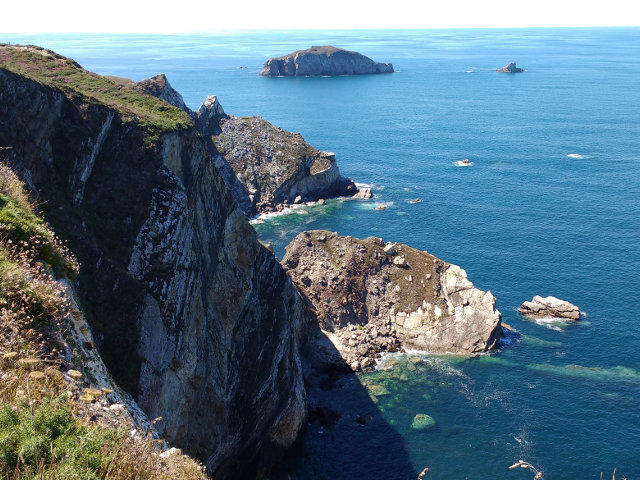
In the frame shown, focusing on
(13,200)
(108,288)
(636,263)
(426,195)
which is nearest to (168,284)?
A: (108,288)

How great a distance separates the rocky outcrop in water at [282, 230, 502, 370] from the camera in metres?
82.8

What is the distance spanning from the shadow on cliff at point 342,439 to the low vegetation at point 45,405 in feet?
146

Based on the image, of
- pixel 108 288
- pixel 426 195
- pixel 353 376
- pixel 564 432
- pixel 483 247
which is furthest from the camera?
pixel 426 195

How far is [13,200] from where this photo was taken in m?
27.4

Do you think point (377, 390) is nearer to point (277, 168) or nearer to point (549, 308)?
point (549, 308)

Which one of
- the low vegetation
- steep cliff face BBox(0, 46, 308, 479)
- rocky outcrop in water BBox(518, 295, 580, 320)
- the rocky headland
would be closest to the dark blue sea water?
rocky outcrop in water BBox(518, 295, 580, 320)

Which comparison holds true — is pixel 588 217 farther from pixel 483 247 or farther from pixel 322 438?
pixel 322 438

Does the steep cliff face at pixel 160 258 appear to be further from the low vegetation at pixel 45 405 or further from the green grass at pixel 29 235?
the low vegetation at pixel 45 405

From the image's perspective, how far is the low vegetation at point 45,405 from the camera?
14.0m

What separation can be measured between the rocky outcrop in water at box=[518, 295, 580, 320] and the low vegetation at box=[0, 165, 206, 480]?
82700 millimetres

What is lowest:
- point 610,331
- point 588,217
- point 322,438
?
point 322,438

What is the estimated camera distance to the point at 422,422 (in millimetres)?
66875

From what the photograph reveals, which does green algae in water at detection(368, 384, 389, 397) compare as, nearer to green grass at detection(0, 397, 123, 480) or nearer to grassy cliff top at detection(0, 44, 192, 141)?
grassy cliff top at detection(0, 44, 192, 141)

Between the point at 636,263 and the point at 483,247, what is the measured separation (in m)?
28.1
